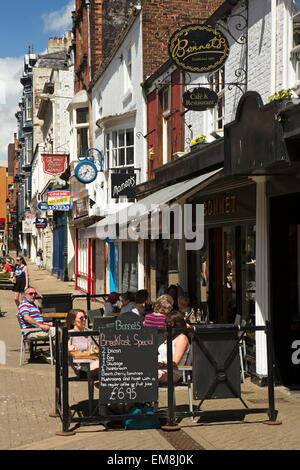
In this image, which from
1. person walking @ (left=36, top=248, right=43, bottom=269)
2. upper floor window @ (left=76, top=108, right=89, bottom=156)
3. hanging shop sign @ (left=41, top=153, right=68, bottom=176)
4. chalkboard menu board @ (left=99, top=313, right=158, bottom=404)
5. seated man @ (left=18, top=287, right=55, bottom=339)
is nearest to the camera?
chalkboard menu board @ (left=99, top=313, right=158, bottom=404)

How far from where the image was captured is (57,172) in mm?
33469

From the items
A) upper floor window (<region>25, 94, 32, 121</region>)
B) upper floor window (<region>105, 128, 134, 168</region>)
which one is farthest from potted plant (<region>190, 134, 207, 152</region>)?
upper floor window (<region>25, 94, 32, 121</region>)

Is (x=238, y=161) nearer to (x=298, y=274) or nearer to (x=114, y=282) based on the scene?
(x=298, y=274)

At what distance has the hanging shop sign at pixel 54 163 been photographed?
3334cm

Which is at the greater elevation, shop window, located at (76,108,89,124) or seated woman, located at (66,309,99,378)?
shop window, located at (76,108,89,124)

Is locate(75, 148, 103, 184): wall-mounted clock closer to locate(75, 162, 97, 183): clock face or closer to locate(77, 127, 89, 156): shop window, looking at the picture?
locate(75, 162, 97, 183): clock face

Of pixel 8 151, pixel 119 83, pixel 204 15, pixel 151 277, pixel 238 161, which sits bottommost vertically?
pixel 151 277

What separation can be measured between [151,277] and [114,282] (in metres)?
5.30

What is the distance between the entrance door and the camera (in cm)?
937

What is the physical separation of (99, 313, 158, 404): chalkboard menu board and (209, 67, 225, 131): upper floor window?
633 centimetres

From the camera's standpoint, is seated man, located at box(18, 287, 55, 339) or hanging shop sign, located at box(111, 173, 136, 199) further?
hanging shop sign, located at box(111, 173, 136, 199)
